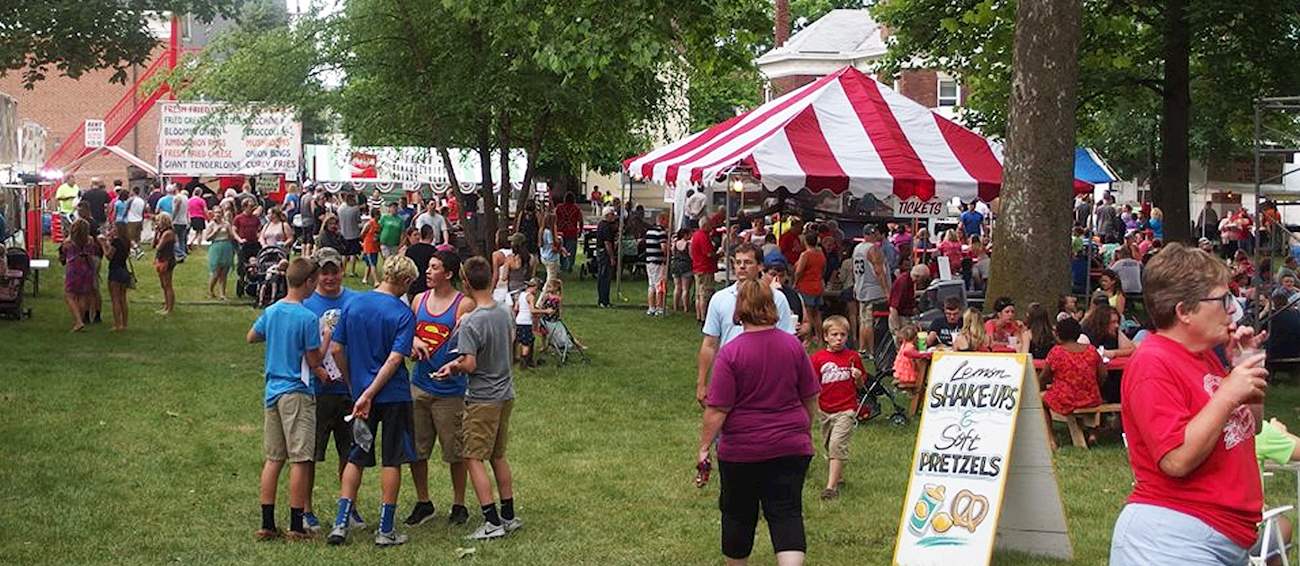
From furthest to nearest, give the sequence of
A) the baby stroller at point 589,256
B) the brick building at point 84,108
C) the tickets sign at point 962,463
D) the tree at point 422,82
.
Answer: the brick building at point 84,108 → the baby stroller at point 589,256 → the tree at point 422,82 → the tickets sign at point 962,463

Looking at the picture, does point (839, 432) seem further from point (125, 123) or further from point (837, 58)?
point (837, 58)

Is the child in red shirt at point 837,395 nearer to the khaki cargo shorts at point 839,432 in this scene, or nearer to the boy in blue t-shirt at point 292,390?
the khaki cargo shorts at point 839,432

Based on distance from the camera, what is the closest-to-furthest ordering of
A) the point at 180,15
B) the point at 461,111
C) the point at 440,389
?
the point at 440,389 < the point at 180,15 < the point at 461,111

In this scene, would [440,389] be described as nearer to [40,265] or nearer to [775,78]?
[40,265]

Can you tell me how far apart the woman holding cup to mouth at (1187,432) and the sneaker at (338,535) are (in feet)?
17.4

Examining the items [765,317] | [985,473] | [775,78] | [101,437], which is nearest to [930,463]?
[985,473]

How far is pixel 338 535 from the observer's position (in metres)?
8.84

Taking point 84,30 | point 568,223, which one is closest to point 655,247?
point 568,223

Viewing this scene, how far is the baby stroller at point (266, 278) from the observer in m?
22.8

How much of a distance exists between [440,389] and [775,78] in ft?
176

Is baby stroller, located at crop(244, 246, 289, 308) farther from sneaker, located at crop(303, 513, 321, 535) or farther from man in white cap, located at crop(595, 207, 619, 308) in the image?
sneaker, located at crop(303, 513, 321, 535)

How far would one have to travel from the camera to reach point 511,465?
11633mm

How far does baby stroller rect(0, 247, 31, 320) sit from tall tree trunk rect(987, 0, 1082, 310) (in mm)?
13162

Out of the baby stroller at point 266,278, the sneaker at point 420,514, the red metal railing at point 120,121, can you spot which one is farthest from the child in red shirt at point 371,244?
the red metal railing at point 120,121
